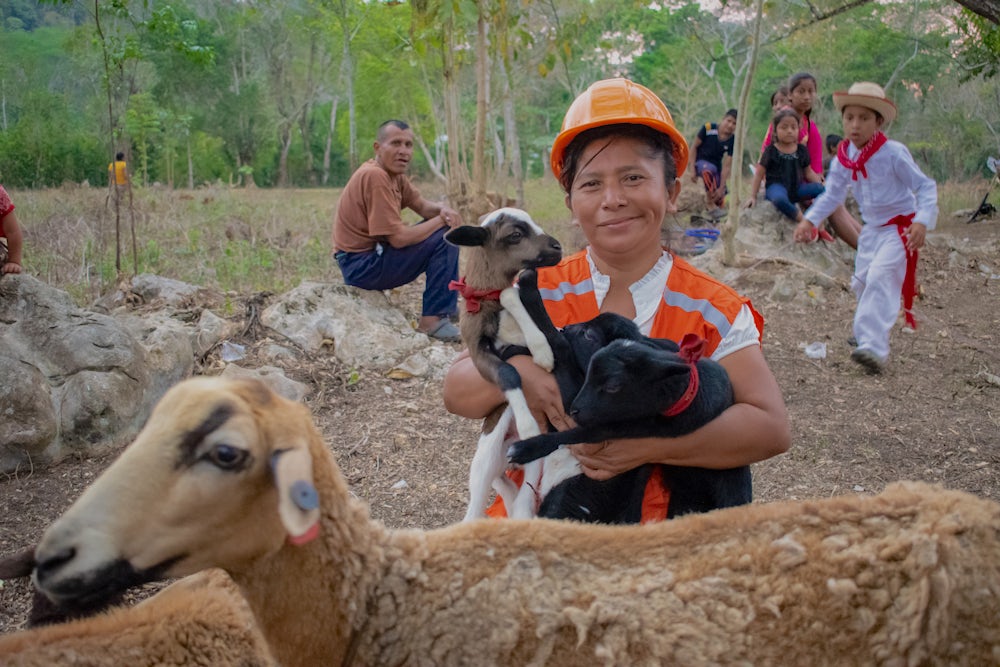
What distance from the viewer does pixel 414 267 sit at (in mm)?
7961

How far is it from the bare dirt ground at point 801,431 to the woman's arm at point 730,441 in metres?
2.41

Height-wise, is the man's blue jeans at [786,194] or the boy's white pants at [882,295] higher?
the man's blue jeans at [786,194]

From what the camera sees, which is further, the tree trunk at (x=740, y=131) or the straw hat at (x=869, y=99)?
the tree trunk at (x=740, y=131)

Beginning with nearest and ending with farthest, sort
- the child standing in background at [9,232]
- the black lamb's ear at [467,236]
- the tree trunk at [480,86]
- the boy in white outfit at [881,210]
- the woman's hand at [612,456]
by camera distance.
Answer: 1. the woman's hand at [612,456]
2. the black lamb's ear at [467,236]
3. the child standing in background at [9,232]
4. the boy in white outfit at [881,210]
5. the tree trunk at [480,86]

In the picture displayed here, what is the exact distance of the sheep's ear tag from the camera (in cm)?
148

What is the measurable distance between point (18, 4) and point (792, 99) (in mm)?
34957

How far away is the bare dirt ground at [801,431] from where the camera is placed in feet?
15.3

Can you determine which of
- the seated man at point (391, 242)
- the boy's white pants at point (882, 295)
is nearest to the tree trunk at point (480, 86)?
the seated man at point (391, 242)

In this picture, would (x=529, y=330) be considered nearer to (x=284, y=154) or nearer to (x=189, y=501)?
(x=189, y=501)

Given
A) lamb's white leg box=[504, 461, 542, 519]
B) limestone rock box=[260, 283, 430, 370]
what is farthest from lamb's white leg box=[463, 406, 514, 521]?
limestone rock box=[260, 283, 430, 370]

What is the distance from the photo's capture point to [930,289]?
10.7 meters

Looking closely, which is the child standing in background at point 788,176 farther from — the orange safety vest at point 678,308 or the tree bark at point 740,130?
the orange safety vest at point 678,308

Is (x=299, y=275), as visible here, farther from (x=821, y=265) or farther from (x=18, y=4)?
(x=18, y=4)

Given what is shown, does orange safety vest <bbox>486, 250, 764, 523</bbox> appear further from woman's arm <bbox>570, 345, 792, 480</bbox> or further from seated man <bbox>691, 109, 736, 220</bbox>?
seated man <bbox>691, 109, 736, 220</bbox>
